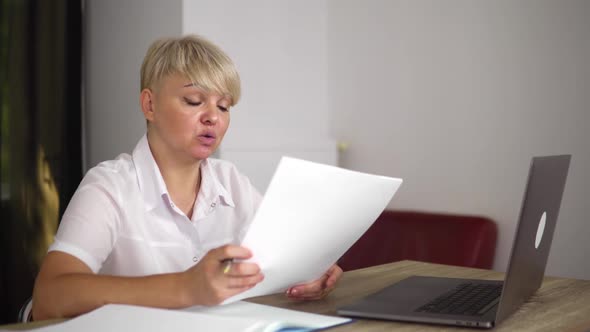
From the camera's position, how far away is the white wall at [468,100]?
225cm

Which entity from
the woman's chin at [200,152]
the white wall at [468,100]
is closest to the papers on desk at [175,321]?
the woman's chin at [200,152]

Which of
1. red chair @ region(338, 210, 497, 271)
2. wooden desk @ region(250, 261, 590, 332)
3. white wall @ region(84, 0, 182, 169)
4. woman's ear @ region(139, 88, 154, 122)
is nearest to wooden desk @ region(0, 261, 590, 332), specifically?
wooden desk @ region(250, 261, 590, 332)

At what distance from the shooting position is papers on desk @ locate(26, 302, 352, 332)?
92cm

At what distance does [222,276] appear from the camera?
37.9 inches

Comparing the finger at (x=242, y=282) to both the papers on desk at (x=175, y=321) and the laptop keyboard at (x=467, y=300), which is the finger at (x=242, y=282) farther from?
the laptop keyboard at (x=467, y=300)

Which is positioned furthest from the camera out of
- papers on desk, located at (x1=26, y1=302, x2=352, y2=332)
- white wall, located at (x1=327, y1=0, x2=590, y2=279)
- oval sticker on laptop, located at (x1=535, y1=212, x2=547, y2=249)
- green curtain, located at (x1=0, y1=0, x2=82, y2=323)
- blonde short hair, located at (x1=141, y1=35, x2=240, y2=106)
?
green curtain, located at (x1=0, y1=0, x2=82, y2=323)

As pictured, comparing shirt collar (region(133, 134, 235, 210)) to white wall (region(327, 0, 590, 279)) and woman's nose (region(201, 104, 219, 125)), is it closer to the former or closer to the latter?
woman's nose (region(201, 104, 219, 125))

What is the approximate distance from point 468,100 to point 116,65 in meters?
1.41

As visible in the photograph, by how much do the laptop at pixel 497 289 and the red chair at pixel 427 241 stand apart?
1.04 metres

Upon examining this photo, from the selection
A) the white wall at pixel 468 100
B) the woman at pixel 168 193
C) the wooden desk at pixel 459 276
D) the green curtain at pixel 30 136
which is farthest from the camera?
the green curtain at pixel 30 136

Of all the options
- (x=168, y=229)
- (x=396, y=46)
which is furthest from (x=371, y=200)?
(x=396, y=46)

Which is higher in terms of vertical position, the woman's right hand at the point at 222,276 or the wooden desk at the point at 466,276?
the woman's right hand at the point at 222,276

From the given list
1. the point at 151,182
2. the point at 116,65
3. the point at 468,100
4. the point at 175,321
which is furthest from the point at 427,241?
the point at 175,321

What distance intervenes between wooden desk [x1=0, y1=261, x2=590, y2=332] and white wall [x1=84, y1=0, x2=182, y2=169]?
4.49 ft
